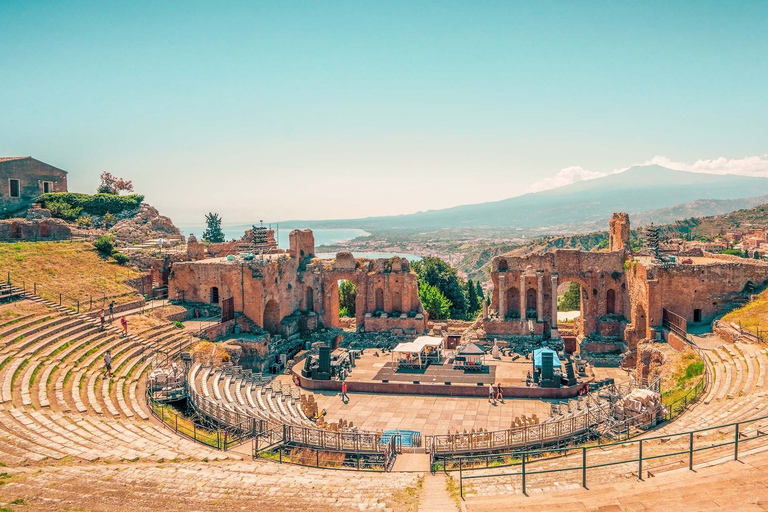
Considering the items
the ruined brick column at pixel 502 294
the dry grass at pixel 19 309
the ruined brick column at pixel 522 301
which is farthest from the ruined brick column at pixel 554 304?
the dry grass at pixel 19 309

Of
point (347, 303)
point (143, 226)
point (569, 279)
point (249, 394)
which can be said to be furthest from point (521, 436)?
point (143, 226)

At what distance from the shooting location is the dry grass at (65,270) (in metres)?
33.4

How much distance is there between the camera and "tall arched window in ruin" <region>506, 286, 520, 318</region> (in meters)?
42.4

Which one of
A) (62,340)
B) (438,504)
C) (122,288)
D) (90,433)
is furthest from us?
(122,288)

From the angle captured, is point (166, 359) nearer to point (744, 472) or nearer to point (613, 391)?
point (613, 391)

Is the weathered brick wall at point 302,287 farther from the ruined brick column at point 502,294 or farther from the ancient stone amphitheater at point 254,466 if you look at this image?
the ancient stone amphitheater at point 254,466

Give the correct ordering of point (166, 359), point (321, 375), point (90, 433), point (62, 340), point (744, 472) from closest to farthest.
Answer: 1. point (744, 472)
2. point (90, 433)
3. point (62, 340)
4. point (166, 359)
5. point (321, 375)

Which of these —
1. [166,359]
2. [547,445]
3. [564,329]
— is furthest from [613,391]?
[166,359]

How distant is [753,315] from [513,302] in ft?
54.4

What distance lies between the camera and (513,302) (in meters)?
42.7

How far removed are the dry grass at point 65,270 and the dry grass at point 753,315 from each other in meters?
37.4

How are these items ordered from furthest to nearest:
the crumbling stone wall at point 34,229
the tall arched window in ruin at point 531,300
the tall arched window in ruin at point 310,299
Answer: the crumbling stone wall at point 34,229
the tall arched window in ruin at point 310,299
the tall arched window in ruin at point 531,300

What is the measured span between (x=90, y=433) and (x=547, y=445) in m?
16.2

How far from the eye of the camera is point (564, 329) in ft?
143
